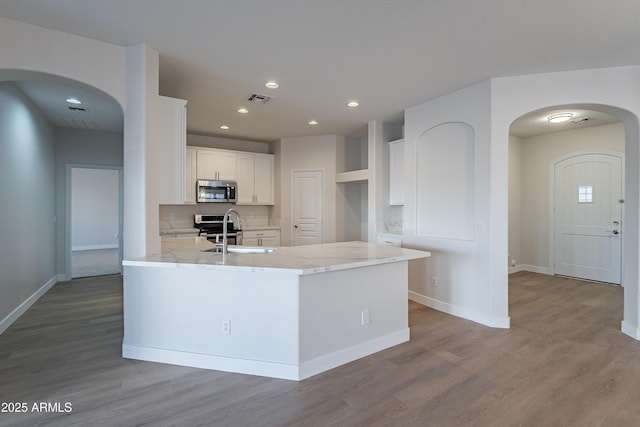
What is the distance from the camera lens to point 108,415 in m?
1.99

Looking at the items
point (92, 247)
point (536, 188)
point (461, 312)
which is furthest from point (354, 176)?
point (92, 247)

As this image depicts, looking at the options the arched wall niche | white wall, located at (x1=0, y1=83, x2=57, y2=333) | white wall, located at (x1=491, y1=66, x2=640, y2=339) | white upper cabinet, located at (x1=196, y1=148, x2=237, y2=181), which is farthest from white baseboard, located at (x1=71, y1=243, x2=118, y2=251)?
white wall, located at (x1=491, y1=66, x2=640, y2=339)

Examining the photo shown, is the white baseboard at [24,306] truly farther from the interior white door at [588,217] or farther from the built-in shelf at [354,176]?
the interior white door at [588,217]

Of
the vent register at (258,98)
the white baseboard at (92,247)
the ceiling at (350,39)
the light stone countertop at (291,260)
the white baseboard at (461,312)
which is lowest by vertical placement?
the white baseboard at (461,312)

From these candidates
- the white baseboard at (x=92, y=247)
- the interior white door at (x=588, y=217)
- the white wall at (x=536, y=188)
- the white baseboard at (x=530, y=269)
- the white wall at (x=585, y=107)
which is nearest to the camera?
the white wall at (x=585, y=107)

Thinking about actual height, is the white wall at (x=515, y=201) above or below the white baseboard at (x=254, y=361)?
above

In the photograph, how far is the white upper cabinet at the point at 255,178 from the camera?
21.0 ft

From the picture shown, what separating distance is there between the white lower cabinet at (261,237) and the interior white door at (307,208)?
13.6 inches

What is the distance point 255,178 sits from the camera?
6566mm

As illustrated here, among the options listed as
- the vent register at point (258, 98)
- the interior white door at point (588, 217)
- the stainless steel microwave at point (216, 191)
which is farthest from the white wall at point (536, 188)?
the stainless steel microwave at point (216, 191)

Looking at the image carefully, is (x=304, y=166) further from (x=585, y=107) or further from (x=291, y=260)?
(x=585, y=107)

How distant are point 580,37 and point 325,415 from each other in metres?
3.49

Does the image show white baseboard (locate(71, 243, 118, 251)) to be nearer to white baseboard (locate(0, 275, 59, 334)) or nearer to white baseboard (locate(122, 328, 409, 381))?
white baseboard (locate(0, 275, 59, 334))

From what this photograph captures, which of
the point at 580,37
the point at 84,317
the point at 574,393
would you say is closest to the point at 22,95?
the point at 84,317
